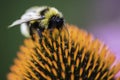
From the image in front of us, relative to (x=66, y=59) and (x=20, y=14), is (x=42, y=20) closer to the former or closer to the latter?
(x=66, y=59)

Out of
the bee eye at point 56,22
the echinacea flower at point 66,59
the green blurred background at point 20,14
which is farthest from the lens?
the green blurred background at point 20,14

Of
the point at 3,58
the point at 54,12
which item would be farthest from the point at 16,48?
the point at 54,12

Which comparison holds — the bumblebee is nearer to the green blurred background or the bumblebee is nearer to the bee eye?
the bee eye

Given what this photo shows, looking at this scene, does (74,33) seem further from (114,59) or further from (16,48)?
(16,48)

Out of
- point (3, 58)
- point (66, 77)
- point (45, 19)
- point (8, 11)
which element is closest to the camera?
point (66, 77)

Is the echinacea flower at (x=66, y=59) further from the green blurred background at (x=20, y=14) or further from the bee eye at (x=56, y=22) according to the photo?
the green blurred background at (x=20, y=14)

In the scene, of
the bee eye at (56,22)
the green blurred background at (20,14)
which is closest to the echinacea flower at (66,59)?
the bee eye at (56,22)

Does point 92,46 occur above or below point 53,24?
below
